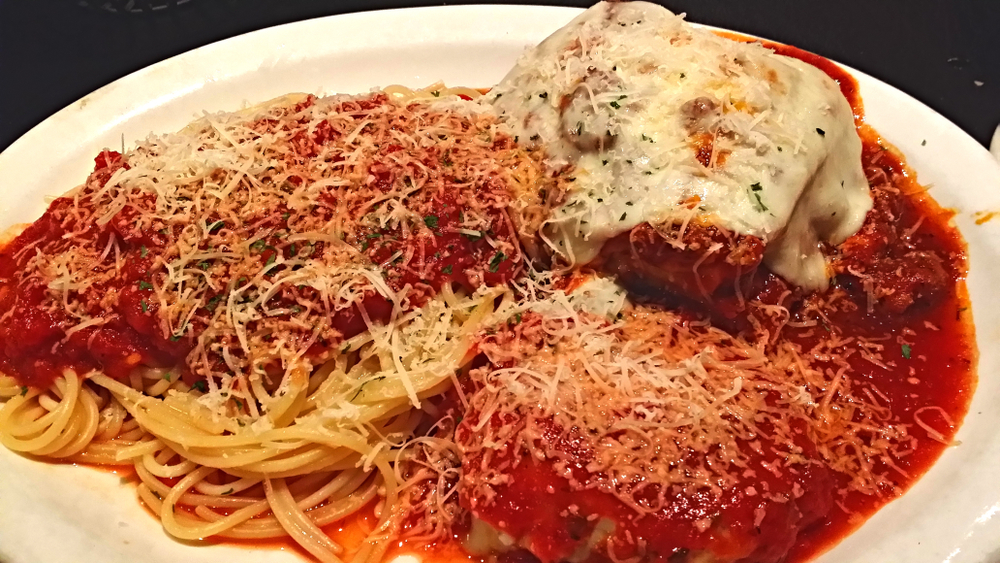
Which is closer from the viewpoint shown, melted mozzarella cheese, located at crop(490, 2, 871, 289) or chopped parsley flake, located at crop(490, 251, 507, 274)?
melted mozzarella cheese, located at crop(490, 2, 871, 289)

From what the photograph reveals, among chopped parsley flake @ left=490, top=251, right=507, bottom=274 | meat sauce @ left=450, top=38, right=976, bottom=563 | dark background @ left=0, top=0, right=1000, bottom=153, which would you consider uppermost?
dark background @ left=0, top=0, right=1000, bottom=153

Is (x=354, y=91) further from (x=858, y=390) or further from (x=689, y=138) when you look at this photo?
(x=858, y=390)

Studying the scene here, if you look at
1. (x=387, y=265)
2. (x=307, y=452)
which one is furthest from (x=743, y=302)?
(x=307, y=452)

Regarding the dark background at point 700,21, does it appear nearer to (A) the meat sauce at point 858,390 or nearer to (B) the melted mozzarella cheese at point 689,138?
(A) the meat sauce at point 858,390

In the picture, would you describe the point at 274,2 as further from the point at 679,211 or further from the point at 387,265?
the point at 679,211

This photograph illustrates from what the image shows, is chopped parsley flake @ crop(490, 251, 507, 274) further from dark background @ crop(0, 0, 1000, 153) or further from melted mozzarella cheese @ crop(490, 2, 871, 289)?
dark background @ crop(0, 0, 1000, 153)

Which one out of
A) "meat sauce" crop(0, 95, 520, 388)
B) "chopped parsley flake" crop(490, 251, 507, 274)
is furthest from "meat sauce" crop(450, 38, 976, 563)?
"meat sauce" crop(0, 95, 520, 388)

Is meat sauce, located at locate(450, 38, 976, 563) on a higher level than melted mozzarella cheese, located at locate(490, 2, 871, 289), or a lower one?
lower

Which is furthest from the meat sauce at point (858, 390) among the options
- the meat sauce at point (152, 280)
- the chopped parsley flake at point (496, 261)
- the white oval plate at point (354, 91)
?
the meat sauce at point (152, 280)
